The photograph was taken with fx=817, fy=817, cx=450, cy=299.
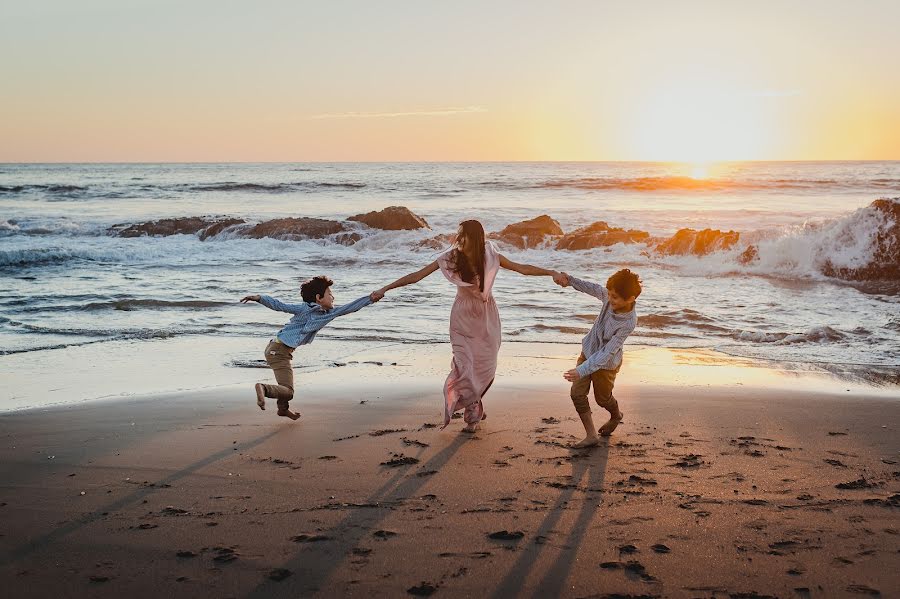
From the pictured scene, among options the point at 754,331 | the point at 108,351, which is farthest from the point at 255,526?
the point at 754,331

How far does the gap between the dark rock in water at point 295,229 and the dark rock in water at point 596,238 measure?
21.5 feet

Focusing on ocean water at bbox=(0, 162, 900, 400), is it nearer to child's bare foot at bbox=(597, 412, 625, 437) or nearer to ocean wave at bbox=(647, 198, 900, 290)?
ocean wave at bbox=(647, 198, 900, 290)

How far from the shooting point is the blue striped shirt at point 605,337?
496 cm

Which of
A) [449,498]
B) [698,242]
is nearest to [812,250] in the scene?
[698,242]

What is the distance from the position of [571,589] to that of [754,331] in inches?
278

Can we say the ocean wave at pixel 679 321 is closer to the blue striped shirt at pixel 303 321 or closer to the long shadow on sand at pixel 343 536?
the blue striped shirt at pixel 303 321

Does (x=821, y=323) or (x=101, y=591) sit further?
(x=821, y=323)

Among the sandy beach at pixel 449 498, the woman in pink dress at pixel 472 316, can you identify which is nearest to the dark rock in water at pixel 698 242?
the sandy beach at pixel 449 498

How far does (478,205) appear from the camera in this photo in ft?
118

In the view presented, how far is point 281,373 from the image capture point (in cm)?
587

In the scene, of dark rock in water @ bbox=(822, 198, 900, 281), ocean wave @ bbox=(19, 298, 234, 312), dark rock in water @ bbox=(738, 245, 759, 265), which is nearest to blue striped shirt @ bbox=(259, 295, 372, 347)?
ocean wave @ bbox=(19, 298, 234, 312)

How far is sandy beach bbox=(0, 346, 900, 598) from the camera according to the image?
320 centimetres

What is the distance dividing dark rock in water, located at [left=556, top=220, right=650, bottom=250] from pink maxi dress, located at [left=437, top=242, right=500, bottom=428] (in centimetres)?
1489

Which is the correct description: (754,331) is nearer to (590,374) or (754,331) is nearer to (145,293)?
(590,374)
